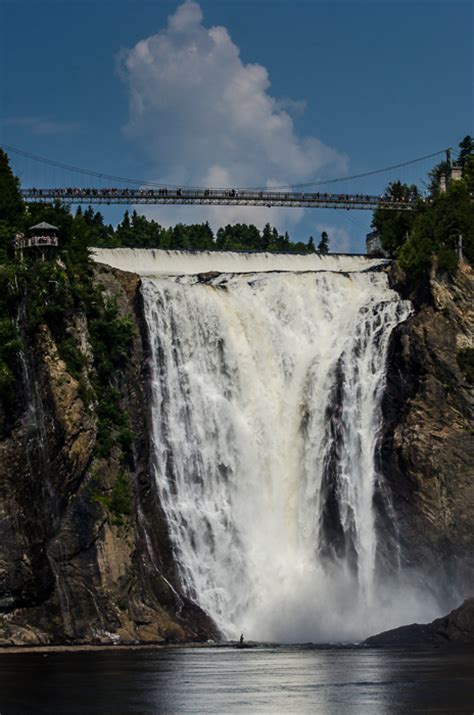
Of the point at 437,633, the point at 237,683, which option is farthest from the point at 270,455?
the point at 237,683

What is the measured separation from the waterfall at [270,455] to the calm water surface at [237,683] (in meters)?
14.8

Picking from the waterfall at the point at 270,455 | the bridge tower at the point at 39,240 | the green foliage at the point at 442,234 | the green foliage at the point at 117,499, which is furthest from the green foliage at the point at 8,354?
the green foliage at the point at 442,234

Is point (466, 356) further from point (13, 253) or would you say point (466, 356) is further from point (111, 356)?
point (13, 253)

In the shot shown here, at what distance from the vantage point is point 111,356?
362 ft

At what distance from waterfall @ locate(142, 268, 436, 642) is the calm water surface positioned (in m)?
14.8

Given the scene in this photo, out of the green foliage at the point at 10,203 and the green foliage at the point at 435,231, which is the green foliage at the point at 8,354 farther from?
the green foliage at the point at 435,231

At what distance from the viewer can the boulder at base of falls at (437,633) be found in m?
94.8

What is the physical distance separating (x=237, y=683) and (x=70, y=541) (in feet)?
96.0

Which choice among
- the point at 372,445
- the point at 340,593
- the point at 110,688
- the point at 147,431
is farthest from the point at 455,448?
the point at 110,688

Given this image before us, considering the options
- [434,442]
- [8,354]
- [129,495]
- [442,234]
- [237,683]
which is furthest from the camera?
[442,234]

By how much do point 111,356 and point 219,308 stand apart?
10.7m

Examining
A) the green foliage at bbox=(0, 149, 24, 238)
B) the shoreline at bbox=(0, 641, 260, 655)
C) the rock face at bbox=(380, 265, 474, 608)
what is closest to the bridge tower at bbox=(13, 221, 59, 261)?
the green foliage at bbox=(0, 149, 24, 238)

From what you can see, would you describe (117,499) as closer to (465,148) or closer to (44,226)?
(44,226)

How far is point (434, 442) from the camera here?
11294 centimetres
